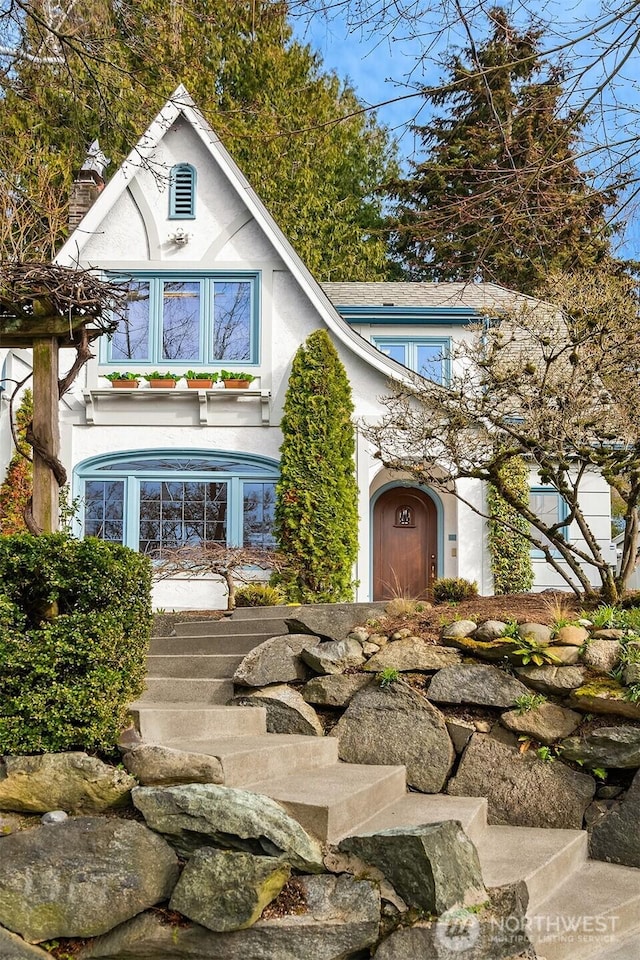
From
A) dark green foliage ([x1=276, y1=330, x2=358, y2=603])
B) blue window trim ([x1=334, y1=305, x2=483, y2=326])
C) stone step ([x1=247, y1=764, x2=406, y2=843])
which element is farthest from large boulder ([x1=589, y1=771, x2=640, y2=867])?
blue window trim ([x1=334, y1=305, x2=483, y2=326])

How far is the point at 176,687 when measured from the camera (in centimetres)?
644

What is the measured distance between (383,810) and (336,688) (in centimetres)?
116

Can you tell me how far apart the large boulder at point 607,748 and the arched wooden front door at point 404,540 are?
694 cm

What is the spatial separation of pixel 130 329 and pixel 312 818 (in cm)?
914

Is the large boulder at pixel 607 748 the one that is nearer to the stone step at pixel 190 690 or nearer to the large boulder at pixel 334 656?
the large boulder at pixel 334 656

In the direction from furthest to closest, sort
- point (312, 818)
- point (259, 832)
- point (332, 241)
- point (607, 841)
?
point (332, 241)
point (607, 841)
point (312, 818)
point (259, 832)

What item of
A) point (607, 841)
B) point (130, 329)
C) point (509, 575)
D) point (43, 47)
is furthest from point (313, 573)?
point (43, 47)

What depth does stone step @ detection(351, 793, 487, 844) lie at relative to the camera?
4758 mm

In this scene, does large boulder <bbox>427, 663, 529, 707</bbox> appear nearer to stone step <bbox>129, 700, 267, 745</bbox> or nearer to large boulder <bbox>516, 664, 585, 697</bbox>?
large boulder <bbox>516, 664, 585, 697</bbox>

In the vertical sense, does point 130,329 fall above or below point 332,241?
below

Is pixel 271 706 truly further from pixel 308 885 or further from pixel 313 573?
pixel 313 573

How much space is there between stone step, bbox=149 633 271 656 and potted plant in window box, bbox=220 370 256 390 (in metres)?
4.93

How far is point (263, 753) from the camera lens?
4988mm

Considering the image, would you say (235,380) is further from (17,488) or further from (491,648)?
(491,648)
